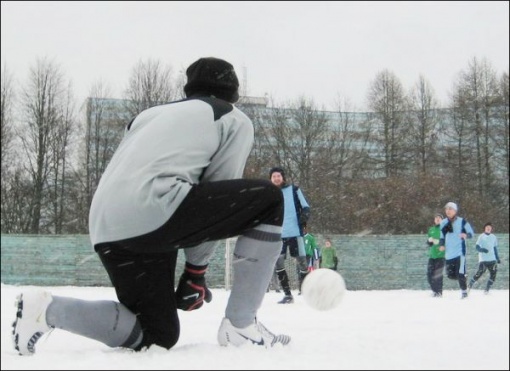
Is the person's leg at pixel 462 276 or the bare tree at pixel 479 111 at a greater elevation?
the bare tree at pixel 479 111

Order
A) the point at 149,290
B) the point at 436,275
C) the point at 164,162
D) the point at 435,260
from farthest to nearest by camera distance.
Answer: the point at 435,260, the point at 436,275, the point at 149,290, the point at 164,162

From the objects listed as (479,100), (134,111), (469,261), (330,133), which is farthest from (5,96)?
(479,100)

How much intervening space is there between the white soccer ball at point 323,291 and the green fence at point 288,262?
11376 millimetres

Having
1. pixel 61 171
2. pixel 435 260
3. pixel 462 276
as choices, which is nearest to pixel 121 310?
pixel 462 276

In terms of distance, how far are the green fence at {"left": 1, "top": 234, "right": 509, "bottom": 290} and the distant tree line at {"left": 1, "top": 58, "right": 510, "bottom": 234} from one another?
9.95 m

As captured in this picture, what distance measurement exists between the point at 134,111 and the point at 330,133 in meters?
10.9

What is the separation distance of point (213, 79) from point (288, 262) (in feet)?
49.0

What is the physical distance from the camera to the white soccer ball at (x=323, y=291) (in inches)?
132

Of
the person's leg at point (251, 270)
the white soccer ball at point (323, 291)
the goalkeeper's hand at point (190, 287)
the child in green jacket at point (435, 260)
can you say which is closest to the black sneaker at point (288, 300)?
the white soccer ball at point (323, 291)

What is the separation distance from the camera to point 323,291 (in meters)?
3.36

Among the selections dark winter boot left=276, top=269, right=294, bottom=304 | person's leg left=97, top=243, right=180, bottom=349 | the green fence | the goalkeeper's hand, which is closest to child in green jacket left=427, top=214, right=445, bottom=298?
the green fence

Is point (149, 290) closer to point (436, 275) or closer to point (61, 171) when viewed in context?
point (436, 275)

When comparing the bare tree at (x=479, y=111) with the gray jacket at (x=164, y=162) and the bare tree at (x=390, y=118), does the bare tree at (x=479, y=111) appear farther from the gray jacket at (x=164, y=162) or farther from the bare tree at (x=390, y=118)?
the gray jacket at (x=164, y=162)

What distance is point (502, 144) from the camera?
32.8 m
